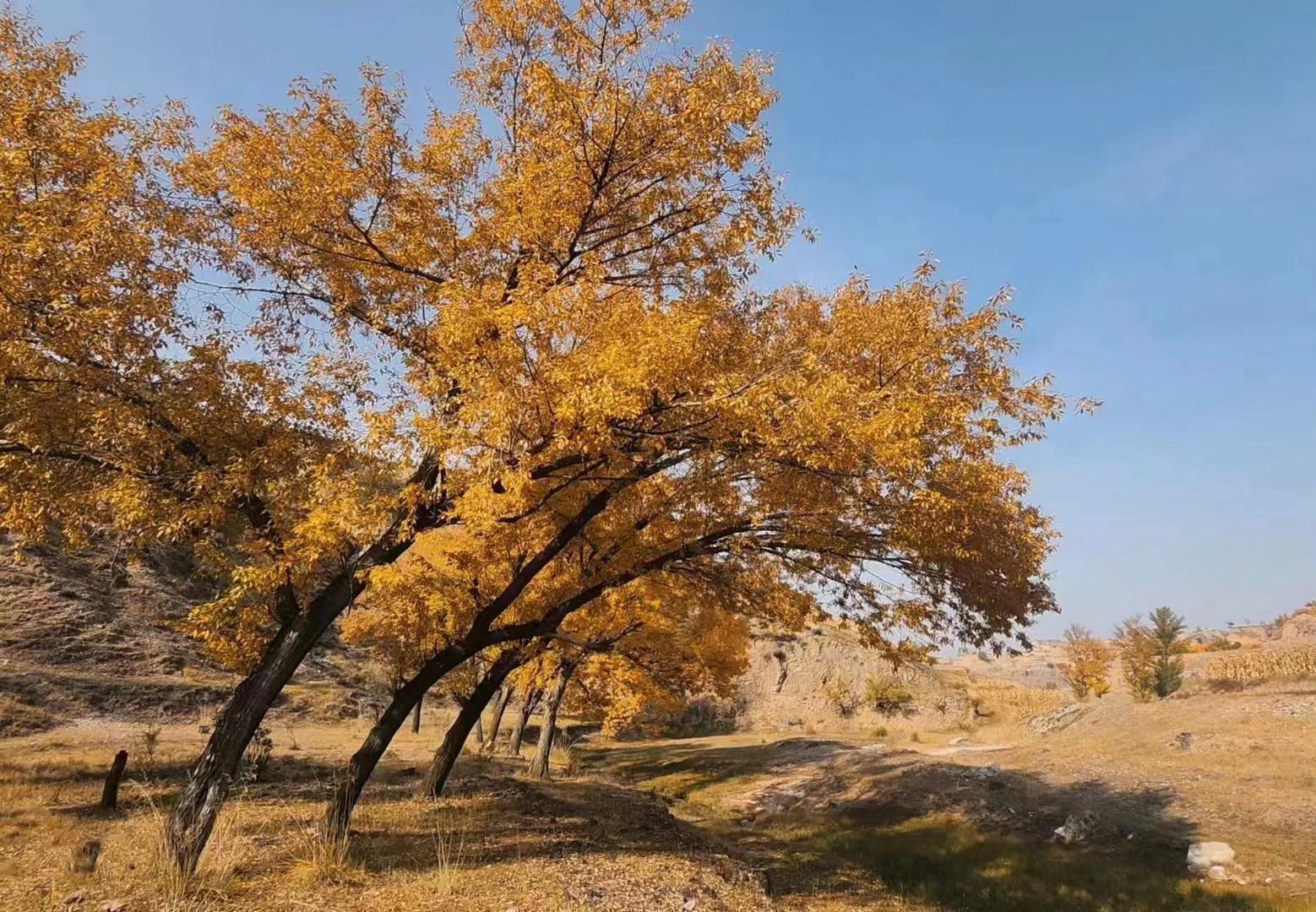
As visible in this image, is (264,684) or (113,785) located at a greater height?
(264,684)

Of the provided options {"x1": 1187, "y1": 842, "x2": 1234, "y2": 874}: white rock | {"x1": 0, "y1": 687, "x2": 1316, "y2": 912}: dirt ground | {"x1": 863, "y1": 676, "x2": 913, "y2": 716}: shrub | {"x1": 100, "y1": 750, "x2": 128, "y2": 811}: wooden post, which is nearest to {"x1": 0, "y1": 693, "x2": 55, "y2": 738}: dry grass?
{"x1": 0, "y1": 687, "x2": 1316, "y2": 912}: dirt ground

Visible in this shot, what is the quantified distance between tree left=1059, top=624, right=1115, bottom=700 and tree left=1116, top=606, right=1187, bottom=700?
2.89 meters

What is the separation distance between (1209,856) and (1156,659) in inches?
1068

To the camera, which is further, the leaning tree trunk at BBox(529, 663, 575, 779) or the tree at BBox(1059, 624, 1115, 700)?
the tree at BBox(1059, 624, 1115, 700)

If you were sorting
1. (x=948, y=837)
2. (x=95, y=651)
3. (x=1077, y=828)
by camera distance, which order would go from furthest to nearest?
1. (x=95, y=651)
2. (x=948, y=837)
3. (x=1077, y=828)

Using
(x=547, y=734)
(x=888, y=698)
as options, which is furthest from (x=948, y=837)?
(x=888, y=698)

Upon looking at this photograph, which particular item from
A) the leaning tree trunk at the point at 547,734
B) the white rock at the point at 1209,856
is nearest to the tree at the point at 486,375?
the white rock at the point at 1209,856

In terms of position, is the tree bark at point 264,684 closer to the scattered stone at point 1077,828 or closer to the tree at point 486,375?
the tree at point 486,375

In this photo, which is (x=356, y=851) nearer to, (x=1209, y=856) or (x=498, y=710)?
(x=1209, y=856)

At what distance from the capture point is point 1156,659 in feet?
118

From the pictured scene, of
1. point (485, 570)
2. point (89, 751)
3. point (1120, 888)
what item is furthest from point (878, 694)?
point (89, 751)

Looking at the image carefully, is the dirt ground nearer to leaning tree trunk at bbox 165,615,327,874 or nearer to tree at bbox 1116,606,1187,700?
leaning tree trunk at bbox 165,615,327,874

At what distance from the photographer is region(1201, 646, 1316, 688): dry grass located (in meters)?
29.5

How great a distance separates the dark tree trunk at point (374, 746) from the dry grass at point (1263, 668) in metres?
33.3
